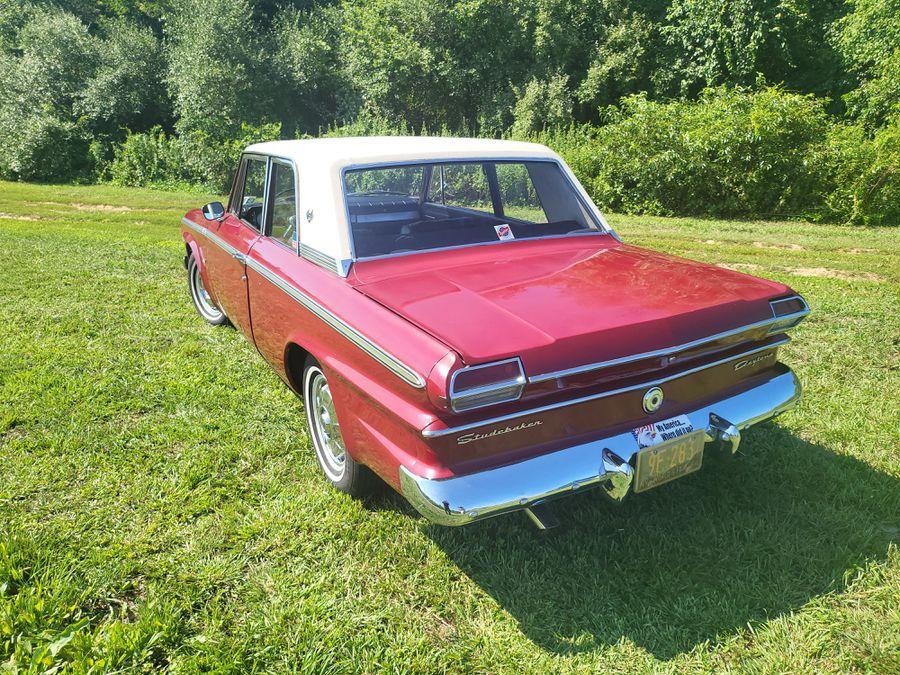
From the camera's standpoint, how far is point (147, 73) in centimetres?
2388

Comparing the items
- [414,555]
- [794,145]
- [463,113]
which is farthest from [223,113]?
[414,555]

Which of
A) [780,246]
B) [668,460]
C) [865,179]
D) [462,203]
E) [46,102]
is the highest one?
[46,102]

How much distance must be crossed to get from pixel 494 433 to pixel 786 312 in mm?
1457

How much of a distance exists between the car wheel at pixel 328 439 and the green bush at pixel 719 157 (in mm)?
10975

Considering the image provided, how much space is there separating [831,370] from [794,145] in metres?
9.30

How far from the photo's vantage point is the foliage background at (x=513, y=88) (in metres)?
12.0

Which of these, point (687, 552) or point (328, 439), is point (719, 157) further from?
point (328, 439)

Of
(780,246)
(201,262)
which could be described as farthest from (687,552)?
(780,246)

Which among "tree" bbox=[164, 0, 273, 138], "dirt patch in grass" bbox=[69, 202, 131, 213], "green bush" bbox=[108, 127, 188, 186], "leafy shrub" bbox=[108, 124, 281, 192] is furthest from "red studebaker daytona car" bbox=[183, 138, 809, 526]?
"tree" bbox=[164, 0, 273, 138]

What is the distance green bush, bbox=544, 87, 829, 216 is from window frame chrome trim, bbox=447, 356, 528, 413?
11369 mm

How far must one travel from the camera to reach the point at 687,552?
8.59 ft

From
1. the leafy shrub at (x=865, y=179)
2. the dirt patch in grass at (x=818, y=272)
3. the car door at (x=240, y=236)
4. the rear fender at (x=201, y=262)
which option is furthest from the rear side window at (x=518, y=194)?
the leafy shrub at (x=865, y=179)

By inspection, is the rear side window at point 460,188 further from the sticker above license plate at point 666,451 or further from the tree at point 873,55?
the tree at point 873,55

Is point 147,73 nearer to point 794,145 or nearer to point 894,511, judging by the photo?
point 794,145
